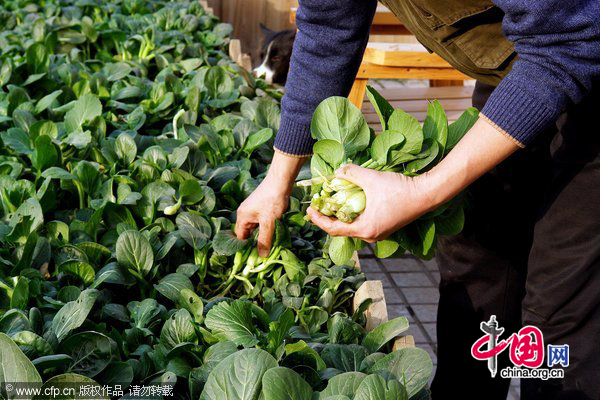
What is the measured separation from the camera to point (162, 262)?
2.18 meters

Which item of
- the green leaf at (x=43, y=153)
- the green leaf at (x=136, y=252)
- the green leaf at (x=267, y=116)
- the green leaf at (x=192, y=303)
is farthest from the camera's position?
the green leaf at (x=267, y=116)

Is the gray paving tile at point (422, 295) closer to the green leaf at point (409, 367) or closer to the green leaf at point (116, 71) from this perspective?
the green leaf at point (116, 71)

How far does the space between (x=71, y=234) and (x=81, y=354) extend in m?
0.69

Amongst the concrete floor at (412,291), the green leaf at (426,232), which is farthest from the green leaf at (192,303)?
the concrete floor at (412,291)

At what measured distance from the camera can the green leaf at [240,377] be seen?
1411 millimetres

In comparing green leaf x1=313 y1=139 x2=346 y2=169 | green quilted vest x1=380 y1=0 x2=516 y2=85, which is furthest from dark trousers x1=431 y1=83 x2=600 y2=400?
green leaf x1=313 y1=139 x2=346 y2=169

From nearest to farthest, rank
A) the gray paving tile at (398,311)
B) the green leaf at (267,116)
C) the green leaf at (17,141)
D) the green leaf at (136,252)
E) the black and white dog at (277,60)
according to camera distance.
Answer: the green leaf at (136,252) < the green leaf at (17,141) < the green leaf at (267,116) < the gray paving tile at (398,311) < the black and white dog at (277,60)

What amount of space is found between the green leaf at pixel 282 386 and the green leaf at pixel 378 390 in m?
0.10

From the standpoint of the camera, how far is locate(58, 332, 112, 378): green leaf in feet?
5.19

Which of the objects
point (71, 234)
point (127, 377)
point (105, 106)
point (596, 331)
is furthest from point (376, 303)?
point (105, 106)

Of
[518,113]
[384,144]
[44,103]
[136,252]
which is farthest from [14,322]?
[44,103]

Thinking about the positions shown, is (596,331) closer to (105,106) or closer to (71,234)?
(71,234)

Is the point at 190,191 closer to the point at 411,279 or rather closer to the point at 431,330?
the point at 431,330

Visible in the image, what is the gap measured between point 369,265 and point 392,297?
35 centimetres
